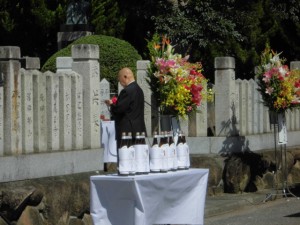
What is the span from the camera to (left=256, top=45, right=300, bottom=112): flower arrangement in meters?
16.9

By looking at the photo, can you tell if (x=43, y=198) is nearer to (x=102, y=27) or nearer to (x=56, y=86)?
(x=56, y=86)

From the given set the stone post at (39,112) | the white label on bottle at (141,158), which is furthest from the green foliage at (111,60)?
the white label on bottle at (141,158)

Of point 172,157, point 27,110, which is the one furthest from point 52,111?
point 172,157

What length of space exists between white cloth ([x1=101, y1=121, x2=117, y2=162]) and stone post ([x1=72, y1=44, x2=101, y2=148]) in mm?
252

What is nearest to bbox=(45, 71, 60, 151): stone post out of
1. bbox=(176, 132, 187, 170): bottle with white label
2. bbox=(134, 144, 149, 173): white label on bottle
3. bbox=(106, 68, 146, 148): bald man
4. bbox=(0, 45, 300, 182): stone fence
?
bbox=(0, 45, 300, 182): stone fence

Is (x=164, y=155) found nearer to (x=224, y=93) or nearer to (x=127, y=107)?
(x=127, y=107)

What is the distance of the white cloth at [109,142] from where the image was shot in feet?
46.2

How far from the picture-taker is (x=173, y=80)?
13859mm

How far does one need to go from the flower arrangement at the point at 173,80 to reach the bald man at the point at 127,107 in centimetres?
188

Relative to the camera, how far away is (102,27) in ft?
84.3

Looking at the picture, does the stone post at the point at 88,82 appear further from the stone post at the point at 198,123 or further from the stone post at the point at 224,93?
the stone post at the point at 224,93

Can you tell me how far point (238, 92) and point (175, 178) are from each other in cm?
742

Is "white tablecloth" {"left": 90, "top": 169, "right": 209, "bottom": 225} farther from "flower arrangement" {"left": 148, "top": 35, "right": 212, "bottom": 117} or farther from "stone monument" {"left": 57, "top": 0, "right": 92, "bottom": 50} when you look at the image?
"stone monument" {"left": 57, "top": 0, "right": 92, "bottom": 50}

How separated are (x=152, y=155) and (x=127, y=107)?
116 centimetres
